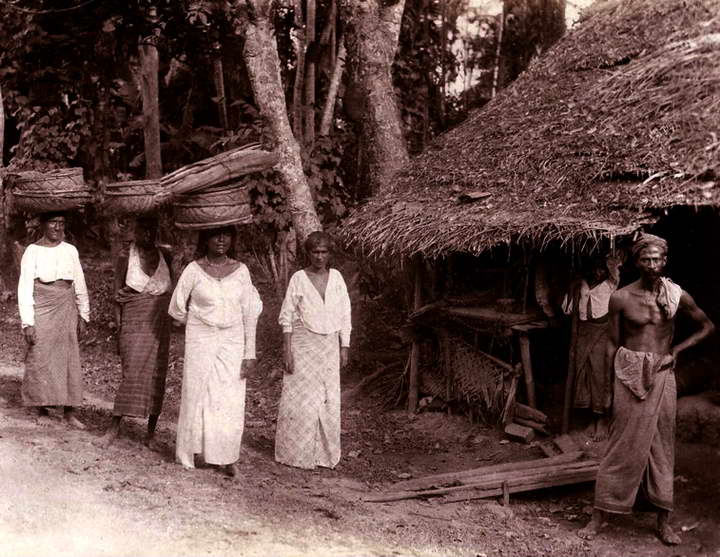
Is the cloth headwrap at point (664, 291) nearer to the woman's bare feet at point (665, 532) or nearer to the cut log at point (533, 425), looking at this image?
the woman's bare feet at point (665, 532)

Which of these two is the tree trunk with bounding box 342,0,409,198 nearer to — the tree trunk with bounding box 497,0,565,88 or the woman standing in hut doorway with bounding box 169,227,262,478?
the woman standing in hut doorway with bounding box 169,227,262,478

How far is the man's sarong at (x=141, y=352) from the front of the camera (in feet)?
21.2

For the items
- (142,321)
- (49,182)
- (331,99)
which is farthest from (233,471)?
(331,99)

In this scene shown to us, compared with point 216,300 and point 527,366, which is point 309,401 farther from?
point 527,366

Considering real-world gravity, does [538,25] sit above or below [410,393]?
above

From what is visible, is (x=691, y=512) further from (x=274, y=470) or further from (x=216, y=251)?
(x=216, y=251)

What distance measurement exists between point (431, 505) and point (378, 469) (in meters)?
1.18

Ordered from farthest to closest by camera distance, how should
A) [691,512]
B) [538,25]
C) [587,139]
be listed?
[538,25] → [587,139] → [691,512]

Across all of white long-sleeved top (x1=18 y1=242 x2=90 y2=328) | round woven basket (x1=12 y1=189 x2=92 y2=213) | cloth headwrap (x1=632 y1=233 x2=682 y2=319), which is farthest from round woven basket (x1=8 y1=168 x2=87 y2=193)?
cloth headwrap (x1=632 y1=233 x2=682 y2=319)

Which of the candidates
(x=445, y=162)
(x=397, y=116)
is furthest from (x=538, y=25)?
(x=445, y=162)

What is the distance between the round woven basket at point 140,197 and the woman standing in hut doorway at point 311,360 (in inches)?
45.5

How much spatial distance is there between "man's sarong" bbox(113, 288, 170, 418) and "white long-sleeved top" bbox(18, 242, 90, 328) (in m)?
0.80

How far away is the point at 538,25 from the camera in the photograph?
57.8 feet

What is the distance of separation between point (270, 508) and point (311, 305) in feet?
5.67
